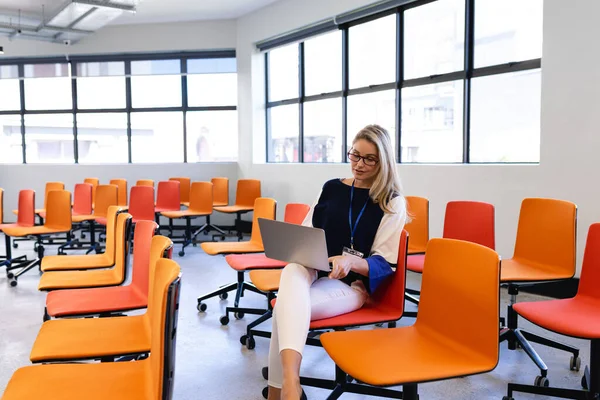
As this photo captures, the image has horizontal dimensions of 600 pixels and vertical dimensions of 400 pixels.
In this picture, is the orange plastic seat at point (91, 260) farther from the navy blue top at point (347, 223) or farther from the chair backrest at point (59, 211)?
the chair backrest at point (59, 211)

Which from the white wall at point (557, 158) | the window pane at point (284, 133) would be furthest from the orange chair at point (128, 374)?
the window pane at point (284, 133)

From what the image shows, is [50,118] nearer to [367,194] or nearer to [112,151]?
[112,151]

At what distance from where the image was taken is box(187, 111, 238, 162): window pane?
829 cm

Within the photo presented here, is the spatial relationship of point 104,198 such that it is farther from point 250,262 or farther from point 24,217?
point 250,262

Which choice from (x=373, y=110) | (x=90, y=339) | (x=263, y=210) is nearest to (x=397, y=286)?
(x=90, y=339)

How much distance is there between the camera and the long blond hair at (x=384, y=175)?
229 cm

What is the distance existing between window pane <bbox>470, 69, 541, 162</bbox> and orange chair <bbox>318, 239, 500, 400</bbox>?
108 inches

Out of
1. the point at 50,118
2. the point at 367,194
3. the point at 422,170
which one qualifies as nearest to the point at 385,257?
the point at 367,194

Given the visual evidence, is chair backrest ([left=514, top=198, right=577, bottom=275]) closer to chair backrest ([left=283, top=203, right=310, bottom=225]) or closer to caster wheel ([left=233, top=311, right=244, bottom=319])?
chair backrest ([left=283, top=203, right=310, bottom=225])

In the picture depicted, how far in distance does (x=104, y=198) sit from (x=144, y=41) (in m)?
3.20

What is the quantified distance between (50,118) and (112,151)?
1172 millimetres

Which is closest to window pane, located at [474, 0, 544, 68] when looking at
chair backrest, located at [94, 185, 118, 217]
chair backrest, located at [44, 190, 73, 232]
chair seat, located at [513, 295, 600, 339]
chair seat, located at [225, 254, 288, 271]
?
chair seat, located at [513, 295, 600, 339]

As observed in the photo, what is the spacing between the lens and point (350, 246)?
233 centimetres

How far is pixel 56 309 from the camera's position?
2318mm
